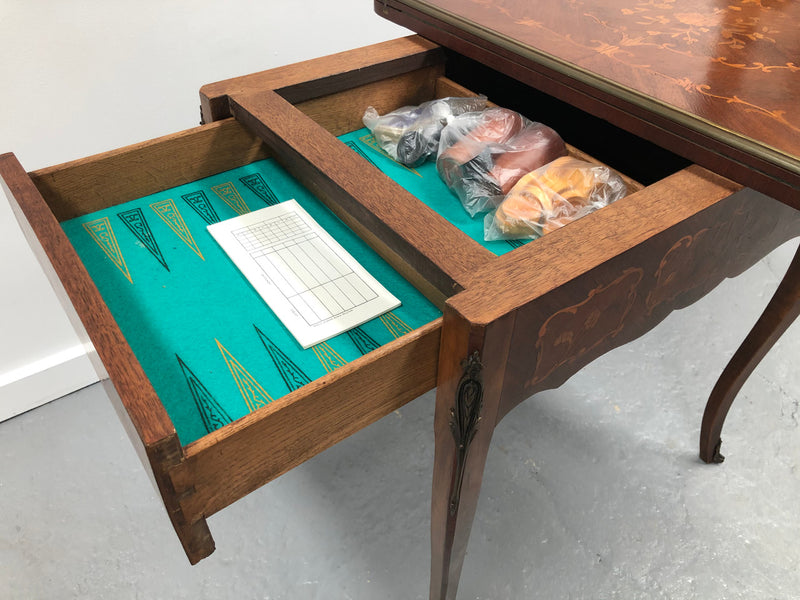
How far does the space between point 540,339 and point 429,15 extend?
2.14ft

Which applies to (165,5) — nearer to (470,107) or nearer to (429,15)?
(429,15)

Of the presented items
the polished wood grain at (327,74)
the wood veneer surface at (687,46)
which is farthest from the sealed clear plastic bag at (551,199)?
the polished wood grain at (327,74)

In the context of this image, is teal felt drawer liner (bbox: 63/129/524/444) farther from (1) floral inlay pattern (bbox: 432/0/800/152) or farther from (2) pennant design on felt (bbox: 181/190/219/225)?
(1) floral inlay pattern (bbox: 432/0/800/152)

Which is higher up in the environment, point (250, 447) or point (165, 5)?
point (165, 5)

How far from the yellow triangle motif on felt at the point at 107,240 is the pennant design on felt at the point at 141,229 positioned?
2 centimetres

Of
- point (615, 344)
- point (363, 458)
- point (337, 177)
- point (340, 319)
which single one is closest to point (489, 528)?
point (363, 458)

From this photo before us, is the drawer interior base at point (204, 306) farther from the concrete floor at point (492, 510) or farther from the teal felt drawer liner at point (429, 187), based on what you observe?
the concrete floor at point (492, 510)

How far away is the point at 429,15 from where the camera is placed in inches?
40.4

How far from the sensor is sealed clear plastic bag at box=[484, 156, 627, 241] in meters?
0.80

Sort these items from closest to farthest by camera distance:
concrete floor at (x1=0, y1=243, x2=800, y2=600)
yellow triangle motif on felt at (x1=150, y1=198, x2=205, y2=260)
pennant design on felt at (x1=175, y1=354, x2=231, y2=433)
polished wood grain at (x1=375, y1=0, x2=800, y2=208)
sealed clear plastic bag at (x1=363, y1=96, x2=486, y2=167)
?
pennant design on felt at (x1=175, y1=354, x2=231, y2=433) → polished wood grain at (x1=375, y1=0, x2=800, y2=208) → yellow triangle motif on felt at (x1=150, y1=198, x2=205, y2=260) → sealed clear plastic bag at (x1=363, y1=96, x2=486, y2=167) → concrete floor at (x1=0, y1=243, x2=800, y2=600)

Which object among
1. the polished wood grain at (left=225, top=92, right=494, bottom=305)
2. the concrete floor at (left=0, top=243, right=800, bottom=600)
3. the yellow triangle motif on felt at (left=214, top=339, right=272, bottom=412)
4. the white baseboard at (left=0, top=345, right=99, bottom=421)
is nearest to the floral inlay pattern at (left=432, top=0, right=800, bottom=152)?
the polished wood grain at (left=225, top=92, right=494, bottom=305)

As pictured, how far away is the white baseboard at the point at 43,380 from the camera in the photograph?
1408 mm

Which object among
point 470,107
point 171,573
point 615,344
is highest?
point 470,107

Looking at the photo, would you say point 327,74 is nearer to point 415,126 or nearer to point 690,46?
point 415,126
